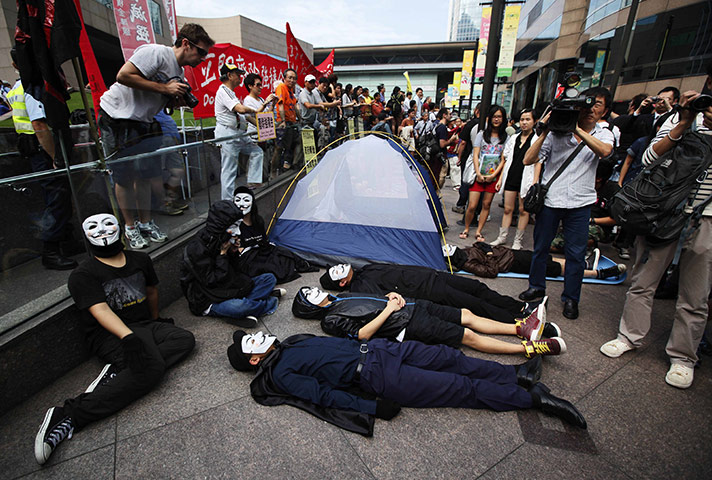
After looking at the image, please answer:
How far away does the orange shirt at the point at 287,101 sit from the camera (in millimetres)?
6430

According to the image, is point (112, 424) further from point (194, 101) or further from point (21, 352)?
point (194, 101)

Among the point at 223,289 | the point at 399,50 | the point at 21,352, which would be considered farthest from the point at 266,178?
the point at 399,50

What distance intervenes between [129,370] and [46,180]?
61.4 inches

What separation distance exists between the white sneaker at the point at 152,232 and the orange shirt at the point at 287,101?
356cm

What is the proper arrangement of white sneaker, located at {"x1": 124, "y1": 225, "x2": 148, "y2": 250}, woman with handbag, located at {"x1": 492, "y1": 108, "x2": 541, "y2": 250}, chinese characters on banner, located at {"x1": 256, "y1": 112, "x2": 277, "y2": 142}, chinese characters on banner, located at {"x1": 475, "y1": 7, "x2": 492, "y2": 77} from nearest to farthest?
white sneaker, located at {"x1": 124, "y1": 225, "x2": 148, "y2": 250} → woman with handbag, located at {"x1": 492, "y1": 108, "x2": 541, "y2": 250} → chinese characters on banner, located at {"x1": 256, "y1": 112, "x2": 277, "y2": 142} → chinese characters on banner, located at {"x1": 475, "y1": 7, "x2": 492, "y2": 77}

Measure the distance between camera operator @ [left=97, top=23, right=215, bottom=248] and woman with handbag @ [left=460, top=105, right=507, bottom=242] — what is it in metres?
3.84

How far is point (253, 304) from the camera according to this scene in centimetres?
321

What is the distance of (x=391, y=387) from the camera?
7.49 ft

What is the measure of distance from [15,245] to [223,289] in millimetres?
1539

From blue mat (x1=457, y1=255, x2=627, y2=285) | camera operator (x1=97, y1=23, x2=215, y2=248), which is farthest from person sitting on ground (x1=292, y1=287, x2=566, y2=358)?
camera operator (x1=97, y1=23, x2=215, y2=248)

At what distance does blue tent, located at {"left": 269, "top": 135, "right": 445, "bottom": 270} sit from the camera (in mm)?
4254

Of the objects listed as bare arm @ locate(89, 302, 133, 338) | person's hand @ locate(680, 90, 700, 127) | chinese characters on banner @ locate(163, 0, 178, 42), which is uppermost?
chinese characters on banner @ locate(163, 0, 178, 42)

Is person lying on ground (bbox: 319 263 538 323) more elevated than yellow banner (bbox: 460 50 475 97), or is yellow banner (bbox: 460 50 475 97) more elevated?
yellow banner (bbox: 460 50 475 97)

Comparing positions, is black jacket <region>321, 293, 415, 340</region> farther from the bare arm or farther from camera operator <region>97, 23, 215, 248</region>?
camera operator <region>97, 23, 215, 248</region>
